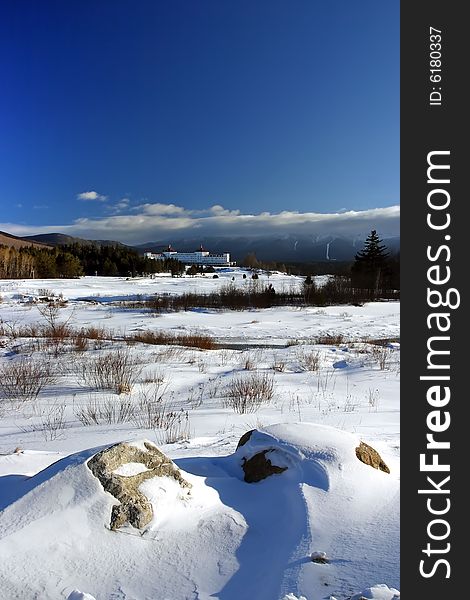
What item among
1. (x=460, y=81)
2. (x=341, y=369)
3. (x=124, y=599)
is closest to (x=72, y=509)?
(x=124, y=599)

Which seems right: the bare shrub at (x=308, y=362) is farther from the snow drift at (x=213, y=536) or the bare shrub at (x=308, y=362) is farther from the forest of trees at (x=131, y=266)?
the forest of trees at (x=131, y=266)

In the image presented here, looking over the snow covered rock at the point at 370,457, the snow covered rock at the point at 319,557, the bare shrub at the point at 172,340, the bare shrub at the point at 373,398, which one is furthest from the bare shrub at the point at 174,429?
the bare shrub at the point at 172,340

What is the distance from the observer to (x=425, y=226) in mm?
2051

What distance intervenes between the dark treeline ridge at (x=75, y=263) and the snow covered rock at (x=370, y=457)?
6606 centimetres

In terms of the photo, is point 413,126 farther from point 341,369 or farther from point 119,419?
point 341,369

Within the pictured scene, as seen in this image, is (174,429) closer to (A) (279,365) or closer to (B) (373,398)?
(B) (373,398)

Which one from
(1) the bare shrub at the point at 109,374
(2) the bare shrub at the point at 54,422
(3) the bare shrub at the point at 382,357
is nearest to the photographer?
(2) the bare shrub at the point at 54,422

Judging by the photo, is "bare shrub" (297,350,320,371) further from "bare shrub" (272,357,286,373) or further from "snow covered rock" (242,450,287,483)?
"snow covered rock" (242,450,287,483)

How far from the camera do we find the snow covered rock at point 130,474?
2141mm

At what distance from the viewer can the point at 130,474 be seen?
2346 mm

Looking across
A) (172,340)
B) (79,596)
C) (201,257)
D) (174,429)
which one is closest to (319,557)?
(79,596)

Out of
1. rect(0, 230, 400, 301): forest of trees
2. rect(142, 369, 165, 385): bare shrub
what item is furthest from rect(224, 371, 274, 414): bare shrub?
rect(0, 230, 400, 301): forest of trees

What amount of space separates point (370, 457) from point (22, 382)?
698 cm

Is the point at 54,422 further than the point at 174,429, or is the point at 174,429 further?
the point at 54,422
